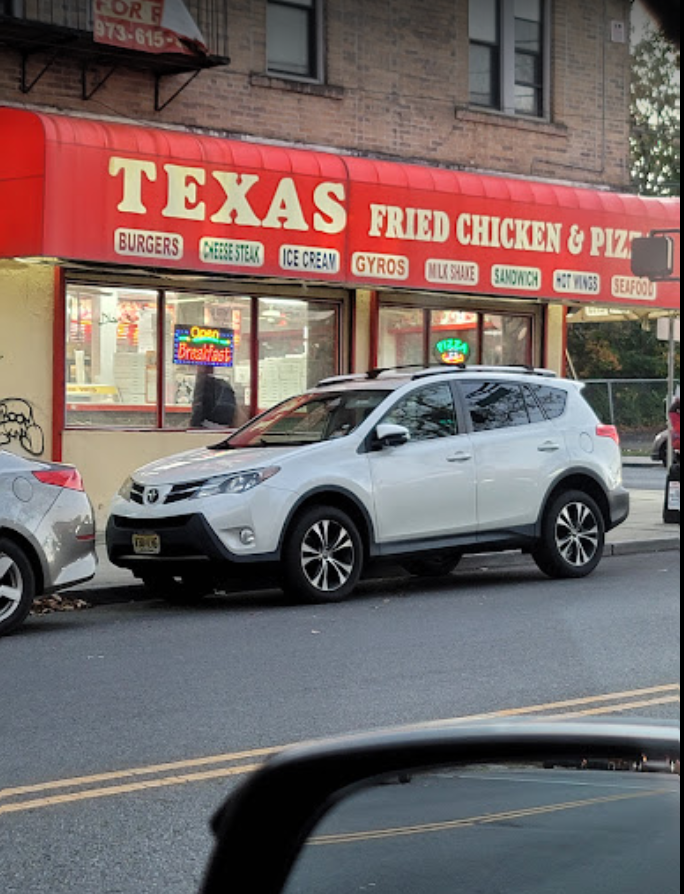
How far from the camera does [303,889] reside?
172cm

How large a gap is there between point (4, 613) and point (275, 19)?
35.9 ft

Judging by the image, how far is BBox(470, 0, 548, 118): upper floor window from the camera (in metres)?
21.8

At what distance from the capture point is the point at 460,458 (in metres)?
13.6

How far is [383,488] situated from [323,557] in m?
0.81

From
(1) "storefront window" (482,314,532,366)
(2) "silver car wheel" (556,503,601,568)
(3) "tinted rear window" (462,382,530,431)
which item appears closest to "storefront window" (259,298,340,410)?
(1) "storefront window" (482,314,532,366)

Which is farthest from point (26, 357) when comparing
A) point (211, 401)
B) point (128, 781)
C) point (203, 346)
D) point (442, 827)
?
point (442, 827)

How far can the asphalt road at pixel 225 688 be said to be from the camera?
5.68m

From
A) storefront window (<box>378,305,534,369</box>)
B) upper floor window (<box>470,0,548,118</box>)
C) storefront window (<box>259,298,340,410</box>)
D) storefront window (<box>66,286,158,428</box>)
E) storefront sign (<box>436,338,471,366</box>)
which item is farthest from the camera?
upper floor window (<box>470,0,548,118</box>)

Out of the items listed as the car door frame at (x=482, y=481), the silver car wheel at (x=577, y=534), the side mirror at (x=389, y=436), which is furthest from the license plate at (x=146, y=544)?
the silver car wheel at (x=577, y=534)

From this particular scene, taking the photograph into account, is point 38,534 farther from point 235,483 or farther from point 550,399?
point 550,399

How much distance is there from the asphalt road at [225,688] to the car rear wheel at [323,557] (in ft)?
0.73

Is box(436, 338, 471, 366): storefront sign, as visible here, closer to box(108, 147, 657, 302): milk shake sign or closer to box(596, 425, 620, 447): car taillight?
box(108, 147, 657, 302): milk shake sign

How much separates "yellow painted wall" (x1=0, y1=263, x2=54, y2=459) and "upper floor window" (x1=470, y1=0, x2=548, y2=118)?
728cm

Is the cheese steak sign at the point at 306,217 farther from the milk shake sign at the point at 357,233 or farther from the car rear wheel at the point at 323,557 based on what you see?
the car rear wheel at the point at 323,557
